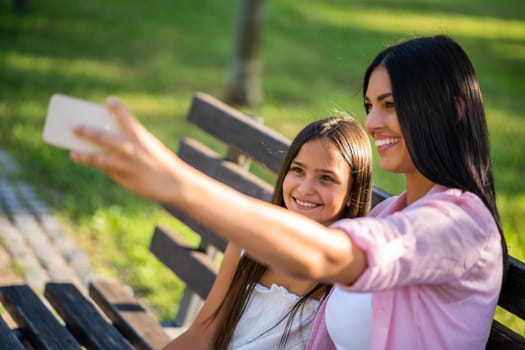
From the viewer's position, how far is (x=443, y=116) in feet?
7.30

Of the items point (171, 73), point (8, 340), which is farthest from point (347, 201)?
point (171, 73)

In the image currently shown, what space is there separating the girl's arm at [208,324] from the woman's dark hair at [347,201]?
0.06ft

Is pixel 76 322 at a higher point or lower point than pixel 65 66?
higher

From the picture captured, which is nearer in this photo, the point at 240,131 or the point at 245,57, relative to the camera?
the point at 240,131

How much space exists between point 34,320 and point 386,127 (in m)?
1.81

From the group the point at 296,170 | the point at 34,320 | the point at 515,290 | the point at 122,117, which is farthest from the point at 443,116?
the point at 34,320

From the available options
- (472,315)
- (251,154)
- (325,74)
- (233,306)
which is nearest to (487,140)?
(472,315)

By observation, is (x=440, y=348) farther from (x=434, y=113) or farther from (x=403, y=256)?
(x=434, y=113)

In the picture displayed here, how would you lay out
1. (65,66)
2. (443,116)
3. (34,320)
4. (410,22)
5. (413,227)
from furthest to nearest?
1. (410,22)
2. (65,66)
3. (34,320)
4. (443,116)
5. (413,227)

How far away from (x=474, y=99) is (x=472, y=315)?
558mm

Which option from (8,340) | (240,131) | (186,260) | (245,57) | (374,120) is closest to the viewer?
(374,120)

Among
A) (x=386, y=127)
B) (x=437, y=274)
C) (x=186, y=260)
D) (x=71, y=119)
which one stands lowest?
(x=186, y=260)

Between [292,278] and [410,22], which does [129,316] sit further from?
[410,22]

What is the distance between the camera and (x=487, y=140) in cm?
230
